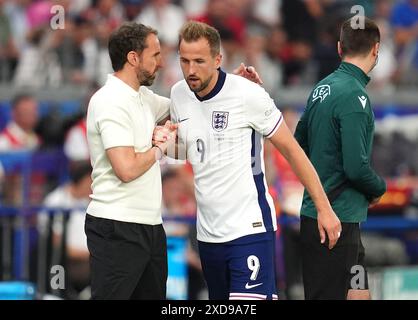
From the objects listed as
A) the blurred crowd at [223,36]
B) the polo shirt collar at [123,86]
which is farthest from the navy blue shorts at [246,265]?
the blurred crowd at [223,36]

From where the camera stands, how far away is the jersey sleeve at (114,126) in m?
6.74

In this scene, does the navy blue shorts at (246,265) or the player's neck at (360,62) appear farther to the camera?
the player's neck at (360,62)

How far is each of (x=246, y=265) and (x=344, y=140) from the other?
101 cm

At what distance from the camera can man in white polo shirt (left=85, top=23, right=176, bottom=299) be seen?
677 centimetres

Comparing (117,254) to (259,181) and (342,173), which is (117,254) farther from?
(342,173)

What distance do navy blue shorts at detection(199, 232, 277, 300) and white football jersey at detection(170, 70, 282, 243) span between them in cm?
5

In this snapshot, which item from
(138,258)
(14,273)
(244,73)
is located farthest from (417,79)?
(138,258)

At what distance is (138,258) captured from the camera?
6.89m

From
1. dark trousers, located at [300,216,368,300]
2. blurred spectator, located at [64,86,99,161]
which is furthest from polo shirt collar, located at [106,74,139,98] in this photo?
blurred spectator, located at [64,86,99,161]

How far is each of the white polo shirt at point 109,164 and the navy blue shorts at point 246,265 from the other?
0.46m

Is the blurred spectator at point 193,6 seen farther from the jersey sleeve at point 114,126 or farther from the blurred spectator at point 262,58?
the jersey sleeve at point 114,126

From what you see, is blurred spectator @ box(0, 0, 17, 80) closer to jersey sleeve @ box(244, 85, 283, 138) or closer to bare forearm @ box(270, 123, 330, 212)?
jersey sleeve @ box(244, 85, 283, 138)
